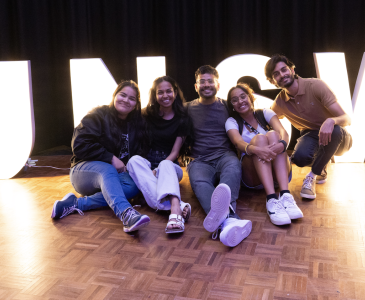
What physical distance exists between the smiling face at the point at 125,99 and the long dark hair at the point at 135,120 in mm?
34

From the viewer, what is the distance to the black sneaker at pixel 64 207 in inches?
96.0

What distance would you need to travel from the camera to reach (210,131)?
9.24ft

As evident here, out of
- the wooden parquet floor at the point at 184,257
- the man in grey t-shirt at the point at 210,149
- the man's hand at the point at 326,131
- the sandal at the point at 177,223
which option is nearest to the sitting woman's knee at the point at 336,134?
the man's hand at the point at 326,131

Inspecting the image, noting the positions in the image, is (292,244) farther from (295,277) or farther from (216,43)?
(216,43)

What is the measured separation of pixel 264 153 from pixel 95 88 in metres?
2.02

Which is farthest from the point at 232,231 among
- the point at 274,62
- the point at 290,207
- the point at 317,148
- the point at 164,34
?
the point at 164,34

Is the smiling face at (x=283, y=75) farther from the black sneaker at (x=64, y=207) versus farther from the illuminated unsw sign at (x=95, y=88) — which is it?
the black sneaker at (x=64, y=207)

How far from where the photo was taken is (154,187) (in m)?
2.42

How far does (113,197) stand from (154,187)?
294 mm

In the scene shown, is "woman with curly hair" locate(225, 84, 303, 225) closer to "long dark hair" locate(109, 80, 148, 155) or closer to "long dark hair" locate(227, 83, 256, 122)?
"long dark hair" locate(227, 83, 256, 122)

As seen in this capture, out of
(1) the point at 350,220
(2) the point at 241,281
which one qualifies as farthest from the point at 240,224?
(1) the point at 350,220

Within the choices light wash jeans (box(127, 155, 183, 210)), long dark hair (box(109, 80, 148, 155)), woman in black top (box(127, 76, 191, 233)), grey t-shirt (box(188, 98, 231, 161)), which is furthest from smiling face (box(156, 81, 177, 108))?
light wash jeans (box(127, 155, 183, 210))

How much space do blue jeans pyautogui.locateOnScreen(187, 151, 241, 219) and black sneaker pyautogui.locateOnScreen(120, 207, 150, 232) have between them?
0.43 metres

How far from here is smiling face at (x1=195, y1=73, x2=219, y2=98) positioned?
272 cm
